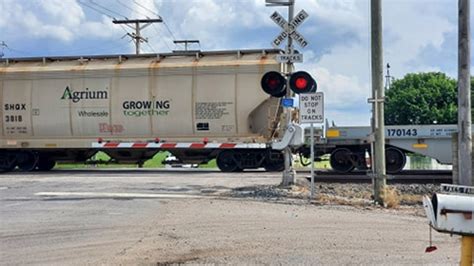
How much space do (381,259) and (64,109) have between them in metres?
16.6

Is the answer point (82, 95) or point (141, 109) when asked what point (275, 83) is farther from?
point (82, 95)

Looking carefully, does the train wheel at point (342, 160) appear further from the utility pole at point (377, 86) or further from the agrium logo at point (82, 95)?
the agrium logo at point (82, 95)

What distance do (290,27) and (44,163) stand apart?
43.0 feet

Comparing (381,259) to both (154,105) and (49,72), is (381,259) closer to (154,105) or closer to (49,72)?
(154,105)

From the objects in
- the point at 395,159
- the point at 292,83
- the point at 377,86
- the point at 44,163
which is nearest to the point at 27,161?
the point at 44,163

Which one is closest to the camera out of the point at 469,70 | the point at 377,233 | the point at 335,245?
the point at 335,245

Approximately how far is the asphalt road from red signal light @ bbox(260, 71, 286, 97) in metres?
2.82

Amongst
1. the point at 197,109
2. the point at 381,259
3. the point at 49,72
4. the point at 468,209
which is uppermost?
the point at 49,72

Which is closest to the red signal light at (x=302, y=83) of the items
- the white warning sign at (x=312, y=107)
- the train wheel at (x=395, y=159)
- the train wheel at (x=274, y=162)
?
the white warning sign at (x=312, y=107)

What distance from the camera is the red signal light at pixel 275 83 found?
40.2ft

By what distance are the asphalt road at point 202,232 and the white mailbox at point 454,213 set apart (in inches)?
113

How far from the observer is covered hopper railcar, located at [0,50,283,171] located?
18.9 m

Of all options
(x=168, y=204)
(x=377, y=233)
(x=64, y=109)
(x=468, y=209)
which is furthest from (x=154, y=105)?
(x=468, y=209)

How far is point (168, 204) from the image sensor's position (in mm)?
10141
